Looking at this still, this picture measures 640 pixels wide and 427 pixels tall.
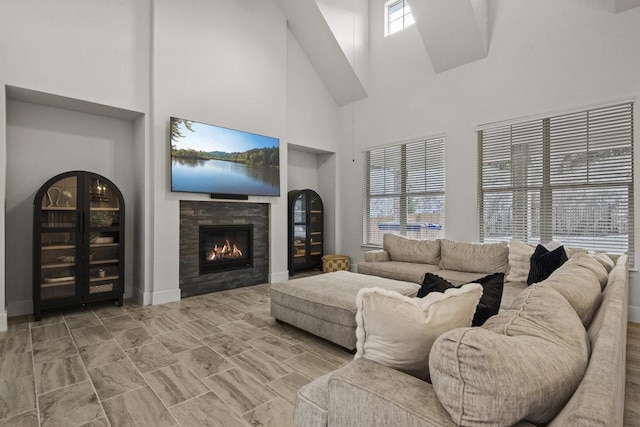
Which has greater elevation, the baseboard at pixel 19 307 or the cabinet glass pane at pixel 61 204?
the cabinet glass pane at pixel 61 204

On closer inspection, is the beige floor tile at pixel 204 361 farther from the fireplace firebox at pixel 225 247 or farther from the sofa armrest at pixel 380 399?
the fireplace firebox at pixel 225 247

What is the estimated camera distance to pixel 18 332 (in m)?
A: 3.15

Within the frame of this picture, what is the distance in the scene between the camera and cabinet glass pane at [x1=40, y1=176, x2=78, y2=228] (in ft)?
11.7

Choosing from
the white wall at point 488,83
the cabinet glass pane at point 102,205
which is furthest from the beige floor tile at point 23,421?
the white wall at point 488,83

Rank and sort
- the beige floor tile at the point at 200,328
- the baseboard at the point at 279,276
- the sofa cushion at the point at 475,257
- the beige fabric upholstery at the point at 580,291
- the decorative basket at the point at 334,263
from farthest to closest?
the decorative basket at the point at 334,263 → the baseboard at the point at 279,276 → the sofa cushion at the point at 475,257 → the beige floor tile at the point at 200,328 → the beige fabric upholstery at the point at 580,291

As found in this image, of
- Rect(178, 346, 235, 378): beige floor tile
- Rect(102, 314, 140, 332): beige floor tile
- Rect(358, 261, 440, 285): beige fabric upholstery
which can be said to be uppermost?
Rect(358, 261, 440, 285): beige fabric upholstery

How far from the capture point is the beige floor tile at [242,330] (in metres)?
3.10

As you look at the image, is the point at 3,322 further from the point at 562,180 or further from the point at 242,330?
the point at 562,180

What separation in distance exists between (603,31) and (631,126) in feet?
3.71

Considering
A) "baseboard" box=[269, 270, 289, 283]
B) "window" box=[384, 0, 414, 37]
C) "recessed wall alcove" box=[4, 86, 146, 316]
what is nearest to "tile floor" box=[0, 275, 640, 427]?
"recessed wall alcove" box=[4, 86, 146, 316]

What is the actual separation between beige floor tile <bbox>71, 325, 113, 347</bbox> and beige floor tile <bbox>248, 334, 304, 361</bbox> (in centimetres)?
140

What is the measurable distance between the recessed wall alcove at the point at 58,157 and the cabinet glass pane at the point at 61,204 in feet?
1.29

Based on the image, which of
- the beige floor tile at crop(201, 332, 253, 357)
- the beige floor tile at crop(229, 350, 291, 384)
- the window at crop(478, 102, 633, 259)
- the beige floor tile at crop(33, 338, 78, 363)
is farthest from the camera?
the window at crop(478, 102, 633, 259)

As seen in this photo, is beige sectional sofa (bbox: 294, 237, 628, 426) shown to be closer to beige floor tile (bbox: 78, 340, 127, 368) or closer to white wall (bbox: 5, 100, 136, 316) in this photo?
beige floor tile (bbox: 78, 340, 127, 368)
